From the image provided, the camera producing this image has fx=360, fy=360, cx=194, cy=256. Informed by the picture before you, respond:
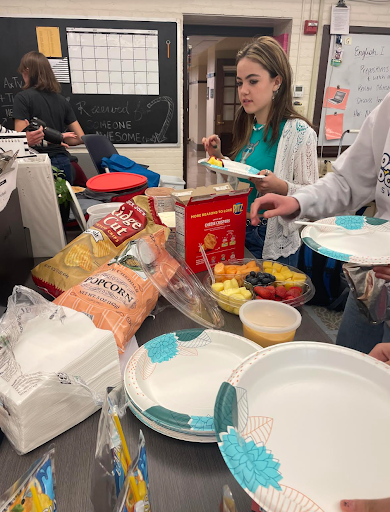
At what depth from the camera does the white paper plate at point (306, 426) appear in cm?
43

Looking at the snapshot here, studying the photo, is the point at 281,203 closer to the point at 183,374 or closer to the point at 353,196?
the point at 353,196

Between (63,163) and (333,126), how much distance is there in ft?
11.3

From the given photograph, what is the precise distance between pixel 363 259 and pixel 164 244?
1.80 ft

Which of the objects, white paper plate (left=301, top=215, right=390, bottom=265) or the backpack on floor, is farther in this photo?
the backpack on floor

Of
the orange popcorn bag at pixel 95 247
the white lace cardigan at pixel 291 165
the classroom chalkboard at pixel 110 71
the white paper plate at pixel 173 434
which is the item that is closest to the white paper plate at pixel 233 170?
the white lace cardigan at pixel 291 165

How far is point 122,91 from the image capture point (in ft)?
13.5

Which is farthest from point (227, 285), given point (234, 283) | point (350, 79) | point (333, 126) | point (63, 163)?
point (350, 79)

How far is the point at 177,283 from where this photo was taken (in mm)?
941

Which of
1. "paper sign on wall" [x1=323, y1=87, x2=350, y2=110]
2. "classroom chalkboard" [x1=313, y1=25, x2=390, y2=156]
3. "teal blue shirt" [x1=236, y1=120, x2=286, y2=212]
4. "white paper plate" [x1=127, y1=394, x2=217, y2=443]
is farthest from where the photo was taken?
"paper sign on wall" [x1=323, y1=87, x2=350, y2=110]

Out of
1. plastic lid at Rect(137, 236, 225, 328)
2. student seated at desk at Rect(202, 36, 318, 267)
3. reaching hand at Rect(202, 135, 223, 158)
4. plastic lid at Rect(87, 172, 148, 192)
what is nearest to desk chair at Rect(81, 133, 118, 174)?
reaching hand at Rect(202, 135, 223, 158)

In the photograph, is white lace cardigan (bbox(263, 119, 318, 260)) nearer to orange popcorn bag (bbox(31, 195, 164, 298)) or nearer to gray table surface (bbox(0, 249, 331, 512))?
orange popcorn bag (bbox(31, 195, 164, 298))

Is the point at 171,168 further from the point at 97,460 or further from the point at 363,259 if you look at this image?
the point at 97,460

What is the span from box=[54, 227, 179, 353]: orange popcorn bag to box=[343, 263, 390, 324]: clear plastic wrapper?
24.9 inches

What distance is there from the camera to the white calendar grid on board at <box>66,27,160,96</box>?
387 centimetres
